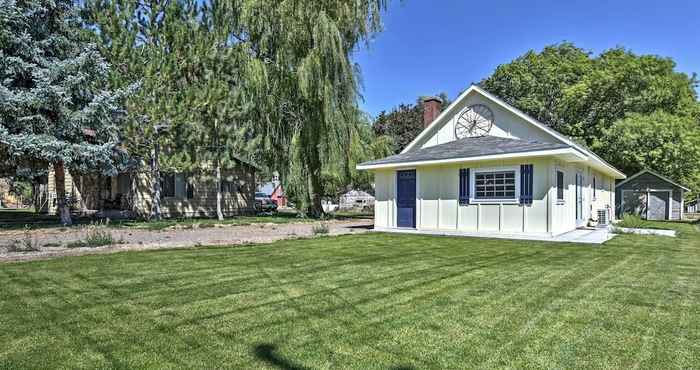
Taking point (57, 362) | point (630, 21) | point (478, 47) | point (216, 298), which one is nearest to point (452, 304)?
point (216, 298)

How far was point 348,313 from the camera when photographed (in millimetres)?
4188

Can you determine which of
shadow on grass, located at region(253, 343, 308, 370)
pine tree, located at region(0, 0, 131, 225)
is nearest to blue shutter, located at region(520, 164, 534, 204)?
shadow on grass, located at region(253, 343, 308, 370)

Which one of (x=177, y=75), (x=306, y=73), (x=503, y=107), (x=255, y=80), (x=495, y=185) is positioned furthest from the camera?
(x=255, y=80)

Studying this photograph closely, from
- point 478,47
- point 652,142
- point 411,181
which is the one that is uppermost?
point 478,47

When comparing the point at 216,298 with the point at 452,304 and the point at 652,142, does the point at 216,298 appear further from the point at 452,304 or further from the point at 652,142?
the point at 652,142

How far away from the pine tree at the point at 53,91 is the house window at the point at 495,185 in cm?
1204

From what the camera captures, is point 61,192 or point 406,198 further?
point 61,192

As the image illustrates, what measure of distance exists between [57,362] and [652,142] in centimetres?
2710

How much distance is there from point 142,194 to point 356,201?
2413 cm

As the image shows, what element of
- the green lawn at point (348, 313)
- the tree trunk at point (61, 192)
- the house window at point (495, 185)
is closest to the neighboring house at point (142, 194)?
the tree trunk at point (61, 192)

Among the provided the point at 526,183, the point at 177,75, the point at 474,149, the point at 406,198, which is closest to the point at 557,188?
the point at 526,183

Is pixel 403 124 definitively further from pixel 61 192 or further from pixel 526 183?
pixel 61 192

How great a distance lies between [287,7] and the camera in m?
17.4

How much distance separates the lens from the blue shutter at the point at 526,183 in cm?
1154
